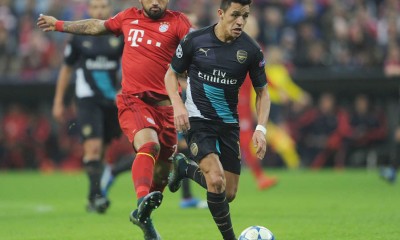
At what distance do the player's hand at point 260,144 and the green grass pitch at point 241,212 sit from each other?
1332 millimetres

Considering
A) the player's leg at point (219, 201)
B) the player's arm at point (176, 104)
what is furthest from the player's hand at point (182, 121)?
the player's leg at point (219, 201)

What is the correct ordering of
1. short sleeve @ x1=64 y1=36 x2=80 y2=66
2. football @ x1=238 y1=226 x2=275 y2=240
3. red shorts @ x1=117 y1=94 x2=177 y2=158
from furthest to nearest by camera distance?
short sleeve @ x1=64 y1=36 x2=80 y2=66 < red shorts @ x1=117 y1=94 x2=177 y2=158 < football @ x1=238 y1=226 x2=275 y2=240

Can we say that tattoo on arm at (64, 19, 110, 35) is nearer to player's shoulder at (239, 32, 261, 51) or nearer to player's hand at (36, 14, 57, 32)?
player's hand at (36, 14, 57, 32)

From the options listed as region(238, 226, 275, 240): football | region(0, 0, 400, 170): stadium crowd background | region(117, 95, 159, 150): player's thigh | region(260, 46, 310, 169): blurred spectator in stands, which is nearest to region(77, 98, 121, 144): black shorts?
region(117, 95, 159, 150): player's thigh

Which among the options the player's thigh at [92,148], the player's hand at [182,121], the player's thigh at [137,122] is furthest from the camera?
the player's thigh at [92,148]

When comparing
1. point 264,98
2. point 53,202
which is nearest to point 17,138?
point 53,202

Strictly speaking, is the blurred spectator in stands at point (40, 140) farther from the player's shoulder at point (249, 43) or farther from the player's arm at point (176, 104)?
the player's shoulder at point (249, 43)

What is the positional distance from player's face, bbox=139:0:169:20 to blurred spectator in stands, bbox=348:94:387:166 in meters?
12.7

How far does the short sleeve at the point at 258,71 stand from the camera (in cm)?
853

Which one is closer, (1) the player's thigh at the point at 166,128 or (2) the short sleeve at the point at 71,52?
(1) the player's thigh at the point at 166,128

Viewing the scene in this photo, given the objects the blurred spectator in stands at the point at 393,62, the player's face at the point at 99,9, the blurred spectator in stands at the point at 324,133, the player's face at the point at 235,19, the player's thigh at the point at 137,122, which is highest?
the player's face at the point at 235,19

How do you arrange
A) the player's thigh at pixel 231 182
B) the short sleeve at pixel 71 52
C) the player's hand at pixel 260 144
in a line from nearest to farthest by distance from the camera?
1. the player's hand at pixel 260 144
2. the player's thigh at pixel 231 182
3. the short sleeve at pixel 71 52

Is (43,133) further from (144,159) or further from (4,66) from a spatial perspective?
(144,159)

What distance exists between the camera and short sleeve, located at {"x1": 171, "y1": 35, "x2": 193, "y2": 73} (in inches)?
338
